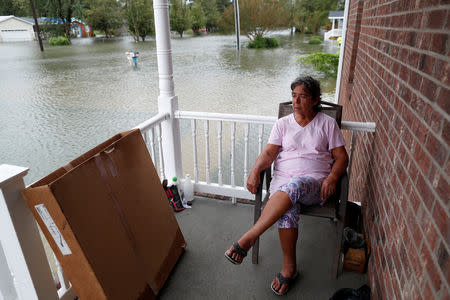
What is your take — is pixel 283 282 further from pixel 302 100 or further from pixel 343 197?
pixel 302 100

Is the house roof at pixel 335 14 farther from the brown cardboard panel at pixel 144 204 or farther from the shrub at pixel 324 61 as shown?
the brown cardboard panel at pixel 144 204

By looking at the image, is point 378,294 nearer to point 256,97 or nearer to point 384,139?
point 384,139

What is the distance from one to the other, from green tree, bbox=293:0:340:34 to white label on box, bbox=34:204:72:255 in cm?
999

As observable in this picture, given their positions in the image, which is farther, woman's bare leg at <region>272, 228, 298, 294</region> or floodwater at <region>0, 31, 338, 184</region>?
floodwater at <region>0, 31, 338, 184</region>

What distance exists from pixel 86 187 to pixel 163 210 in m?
0.70

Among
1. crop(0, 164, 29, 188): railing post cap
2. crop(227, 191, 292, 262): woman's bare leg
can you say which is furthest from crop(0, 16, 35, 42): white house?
crop(227, 191, 292, 262): woman's bare leg

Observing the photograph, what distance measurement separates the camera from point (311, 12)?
9.65m

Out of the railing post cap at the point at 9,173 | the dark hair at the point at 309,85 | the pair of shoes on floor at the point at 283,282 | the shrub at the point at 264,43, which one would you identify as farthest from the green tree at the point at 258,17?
the railing post cap at the point at 9,173

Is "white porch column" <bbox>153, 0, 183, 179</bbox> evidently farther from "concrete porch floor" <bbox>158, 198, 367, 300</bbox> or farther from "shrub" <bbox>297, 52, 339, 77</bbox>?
"shrub" <bbox>297, 52, 339, 77</bbox>

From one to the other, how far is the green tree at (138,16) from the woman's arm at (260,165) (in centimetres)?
1414

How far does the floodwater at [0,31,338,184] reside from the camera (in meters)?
8.31

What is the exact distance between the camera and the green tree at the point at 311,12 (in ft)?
30.9

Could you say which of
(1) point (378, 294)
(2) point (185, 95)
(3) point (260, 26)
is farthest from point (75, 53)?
(1) point (378, 294)

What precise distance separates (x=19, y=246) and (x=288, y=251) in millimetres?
1383
